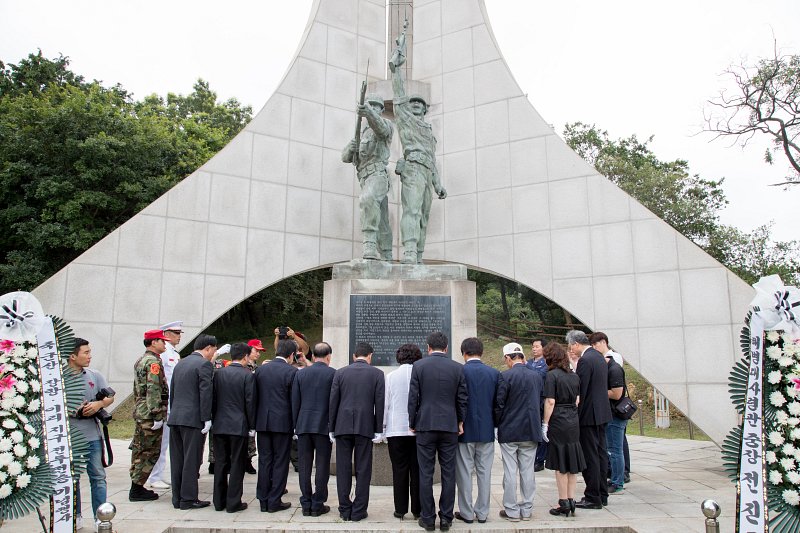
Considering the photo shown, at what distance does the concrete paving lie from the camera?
15.6 ft

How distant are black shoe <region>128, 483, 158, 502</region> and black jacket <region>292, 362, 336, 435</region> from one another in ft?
5.62

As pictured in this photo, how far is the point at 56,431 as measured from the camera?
14.0 ft

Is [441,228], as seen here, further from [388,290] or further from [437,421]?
[437,421]

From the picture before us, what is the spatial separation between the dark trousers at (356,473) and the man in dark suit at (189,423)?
1277 millimetres

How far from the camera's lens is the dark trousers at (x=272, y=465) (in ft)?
17.2

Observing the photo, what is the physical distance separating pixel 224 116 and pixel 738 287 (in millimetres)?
20380

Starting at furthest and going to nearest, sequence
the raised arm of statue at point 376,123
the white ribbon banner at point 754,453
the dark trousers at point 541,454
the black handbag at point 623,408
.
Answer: the dark trousers at point 541,454
the raised arm of statue at point 376,123
the black handbag at point 623,408
the white ribbon banner at point 754,453

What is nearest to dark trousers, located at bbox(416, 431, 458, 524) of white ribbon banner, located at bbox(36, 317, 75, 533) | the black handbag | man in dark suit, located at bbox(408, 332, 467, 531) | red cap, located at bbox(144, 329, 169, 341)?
man in dark suit, located at bbox(408, 332, 467, 531)

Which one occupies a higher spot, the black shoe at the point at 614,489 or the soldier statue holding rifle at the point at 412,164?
the soldier statue holding rifle at the point at 412,164

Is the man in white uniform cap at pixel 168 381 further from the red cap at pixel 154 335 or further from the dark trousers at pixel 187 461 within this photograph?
the dark trousers at pixel 187 461

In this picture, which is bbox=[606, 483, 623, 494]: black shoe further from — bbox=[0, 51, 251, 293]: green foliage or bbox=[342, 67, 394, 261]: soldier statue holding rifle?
bbox=[0, 51, 251, 293]: green foliage

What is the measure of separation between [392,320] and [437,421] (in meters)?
2.69

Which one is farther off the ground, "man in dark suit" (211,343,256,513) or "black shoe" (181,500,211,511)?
"man in dark suit" (211,343,256,513)

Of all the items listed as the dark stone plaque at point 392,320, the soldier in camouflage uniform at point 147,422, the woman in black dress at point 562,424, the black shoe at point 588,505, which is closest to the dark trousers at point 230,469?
the soldier in camouflage uniform at point 147,422
